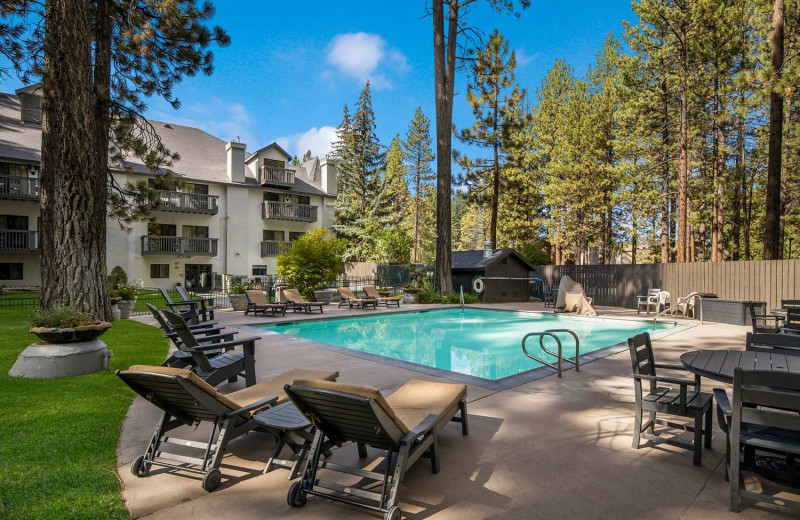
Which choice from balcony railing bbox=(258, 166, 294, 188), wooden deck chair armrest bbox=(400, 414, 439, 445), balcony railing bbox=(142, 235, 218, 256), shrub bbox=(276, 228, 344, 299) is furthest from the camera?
balcony railing bbox=(258, 166, 294, 188)

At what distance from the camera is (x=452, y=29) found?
19.8 metres

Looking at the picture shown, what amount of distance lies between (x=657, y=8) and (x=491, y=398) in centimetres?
2284

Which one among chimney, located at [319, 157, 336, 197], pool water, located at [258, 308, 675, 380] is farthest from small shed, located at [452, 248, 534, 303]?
chimney, located at [319, 157, 336, 197]

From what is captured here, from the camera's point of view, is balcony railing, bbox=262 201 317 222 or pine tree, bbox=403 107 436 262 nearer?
balcony railing, bbox=262 201 317 222

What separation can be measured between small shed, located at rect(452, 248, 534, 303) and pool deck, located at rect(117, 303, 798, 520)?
1640 centimetres

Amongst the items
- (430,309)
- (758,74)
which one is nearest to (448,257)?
(430,309)

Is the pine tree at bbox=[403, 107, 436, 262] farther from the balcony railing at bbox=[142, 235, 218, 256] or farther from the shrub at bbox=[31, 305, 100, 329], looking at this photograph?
the shrub at bbox=[31, 305, 100, 329]

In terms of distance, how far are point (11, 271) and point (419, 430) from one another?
2731 centimetres

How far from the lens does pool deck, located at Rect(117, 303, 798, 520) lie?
8.75 ft

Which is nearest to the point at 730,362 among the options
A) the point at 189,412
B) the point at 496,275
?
the point at 189,412

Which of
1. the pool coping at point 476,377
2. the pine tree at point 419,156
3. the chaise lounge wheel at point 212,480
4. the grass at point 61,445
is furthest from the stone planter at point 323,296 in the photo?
the pine tree at point 419,156

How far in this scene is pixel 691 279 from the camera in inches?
628

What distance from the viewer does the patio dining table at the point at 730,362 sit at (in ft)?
10.6

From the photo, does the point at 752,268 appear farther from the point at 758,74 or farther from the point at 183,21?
the point at 183,21
